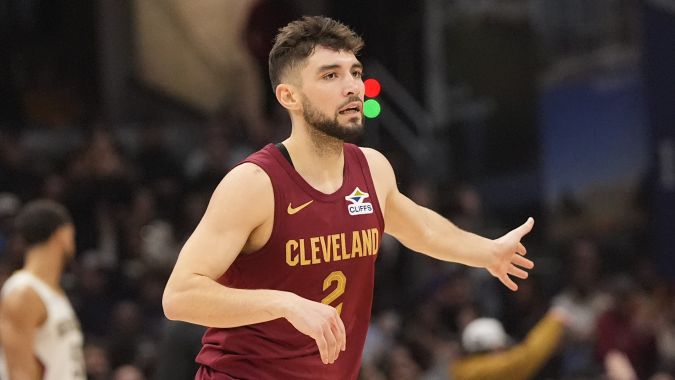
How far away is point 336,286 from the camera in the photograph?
4.73 meters

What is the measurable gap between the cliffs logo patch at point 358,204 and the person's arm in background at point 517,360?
3.84 meters

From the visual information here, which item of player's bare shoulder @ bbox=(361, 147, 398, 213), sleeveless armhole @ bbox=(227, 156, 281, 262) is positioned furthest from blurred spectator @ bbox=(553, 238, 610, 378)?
sleeveless armhole @ bbox=(227, 156, 281, 262)

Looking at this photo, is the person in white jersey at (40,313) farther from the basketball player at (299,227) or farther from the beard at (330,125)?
the beard at (330,125)

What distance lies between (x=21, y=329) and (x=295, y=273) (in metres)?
2.86

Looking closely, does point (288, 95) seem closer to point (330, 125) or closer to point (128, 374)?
point (330, 125)

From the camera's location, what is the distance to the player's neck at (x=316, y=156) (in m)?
4.80

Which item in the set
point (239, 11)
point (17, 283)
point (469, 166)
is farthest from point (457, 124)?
point (17, 283)

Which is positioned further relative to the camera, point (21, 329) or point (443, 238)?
point (21, 329)

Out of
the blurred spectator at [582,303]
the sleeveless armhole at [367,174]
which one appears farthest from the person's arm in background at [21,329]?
the blurred spectator at [582,303]

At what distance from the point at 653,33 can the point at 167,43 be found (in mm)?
7042

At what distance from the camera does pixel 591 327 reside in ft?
39.0

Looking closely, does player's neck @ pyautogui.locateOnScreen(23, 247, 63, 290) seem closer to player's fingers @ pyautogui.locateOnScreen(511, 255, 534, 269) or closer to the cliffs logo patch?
the cliffs logo patch

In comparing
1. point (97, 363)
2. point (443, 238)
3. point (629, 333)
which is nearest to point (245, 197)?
point (443, 238)

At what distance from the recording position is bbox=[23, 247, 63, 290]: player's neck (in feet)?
23.7
